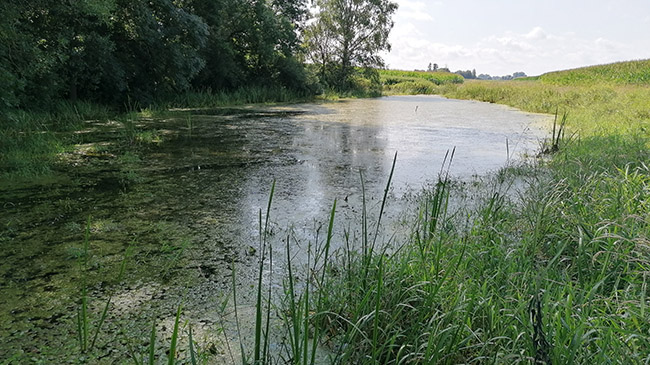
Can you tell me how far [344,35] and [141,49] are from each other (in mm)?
14062

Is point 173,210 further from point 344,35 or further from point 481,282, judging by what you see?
point 344,35

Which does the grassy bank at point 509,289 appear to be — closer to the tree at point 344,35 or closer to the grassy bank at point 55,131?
the grassy bank at point 55,131

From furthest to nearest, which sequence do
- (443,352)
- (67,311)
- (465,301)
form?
(67,311) → (465,301) → (443,352)

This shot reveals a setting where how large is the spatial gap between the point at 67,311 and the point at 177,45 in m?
8.75

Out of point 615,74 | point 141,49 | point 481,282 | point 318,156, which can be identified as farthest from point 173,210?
point 615,74

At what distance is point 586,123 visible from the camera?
6871 millimetres

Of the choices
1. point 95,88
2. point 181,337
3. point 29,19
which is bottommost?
point 181,337

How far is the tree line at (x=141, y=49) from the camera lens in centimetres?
526

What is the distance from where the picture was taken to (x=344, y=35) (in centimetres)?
2145

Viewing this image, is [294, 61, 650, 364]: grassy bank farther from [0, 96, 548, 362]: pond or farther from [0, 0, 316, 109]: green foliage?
[0, 0, 316, 109]: green foliage

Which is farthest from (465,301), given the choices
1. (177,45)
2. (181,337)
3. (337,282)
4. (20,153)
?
(177,45)

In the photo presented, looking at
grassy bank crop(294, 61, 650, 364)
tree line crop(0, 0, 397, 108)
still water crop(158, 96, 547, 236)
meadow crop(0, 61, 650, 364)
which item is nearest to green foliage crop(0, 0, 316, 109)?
tree line crop(0, 0, 397, 108)

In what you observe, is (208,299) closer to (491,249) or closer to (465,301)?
(465,301)

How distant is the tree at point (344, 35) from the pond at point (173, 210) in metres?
15.8
